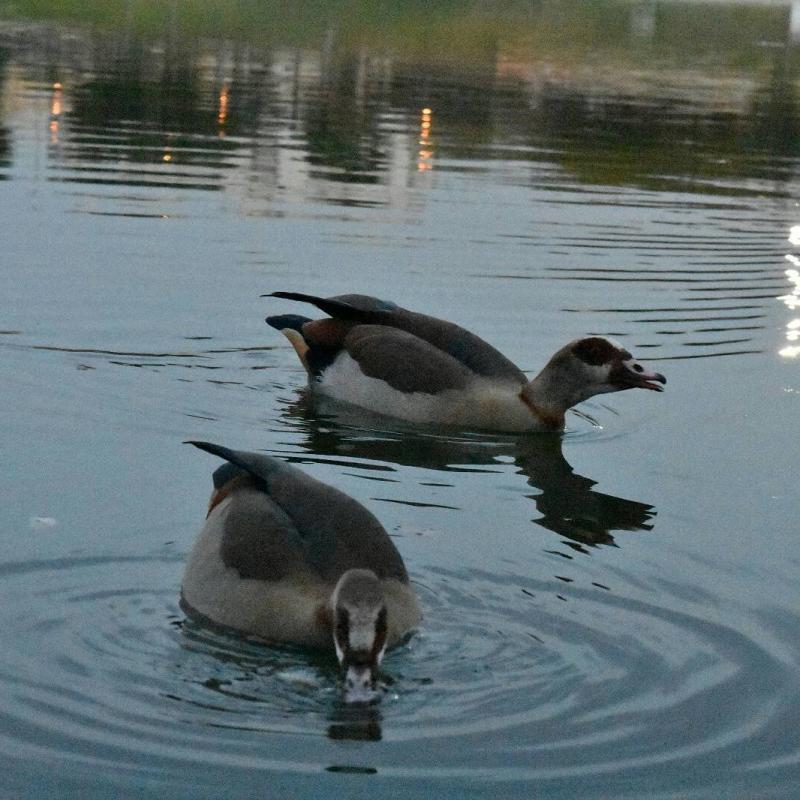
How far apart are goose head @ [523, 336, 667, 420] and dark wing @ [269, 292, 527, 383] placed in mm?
304

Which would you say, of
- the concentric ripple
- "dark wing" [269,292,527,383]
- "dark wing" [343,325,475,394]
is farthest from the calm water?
"dark wing" [269,292,527,383]

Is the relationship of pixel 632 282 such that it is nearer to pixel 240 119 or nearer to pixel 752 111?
pixel 240 119

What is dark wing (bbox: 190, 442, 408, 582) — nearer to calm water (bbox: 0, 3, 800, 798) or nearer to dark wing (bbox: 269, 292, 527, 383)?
calm water (bbox: 0, 3, 800, 798)

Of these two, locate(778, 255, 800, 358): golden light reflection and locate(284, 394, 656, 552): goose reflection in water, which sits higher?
locate(778, 255, 800, 358): golden light reflection

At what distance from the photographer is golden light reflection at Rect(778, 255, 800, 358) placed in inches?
694

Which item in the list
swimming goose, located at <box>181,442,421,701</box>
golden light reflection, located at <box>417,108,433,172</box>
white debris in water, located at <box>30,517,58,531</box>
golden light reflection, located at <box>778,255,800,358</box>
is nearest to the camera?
swimming goose, located at <box>181,442,421,701</box>

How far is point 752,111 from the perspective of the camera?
4456 cm

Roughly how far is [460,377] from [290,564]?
554cm

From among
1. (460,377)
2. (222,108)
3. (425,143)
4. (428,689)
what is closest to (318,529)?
(428,689)

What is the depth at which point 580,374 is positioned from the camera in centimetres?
1471

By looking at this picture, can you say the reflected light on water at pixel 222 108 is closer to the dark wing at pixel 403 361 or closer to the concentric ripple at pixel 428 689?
the dark wing at pixel 403 361

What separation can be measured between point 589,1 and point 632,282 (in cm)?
9422

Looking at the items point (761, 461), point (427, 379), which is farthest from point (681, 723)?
point (427, 379)

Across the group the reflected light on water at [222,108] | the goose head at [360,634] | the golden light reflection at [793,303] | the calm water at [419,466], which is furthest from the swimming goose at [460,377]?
the reflected light on water at [222,108]
